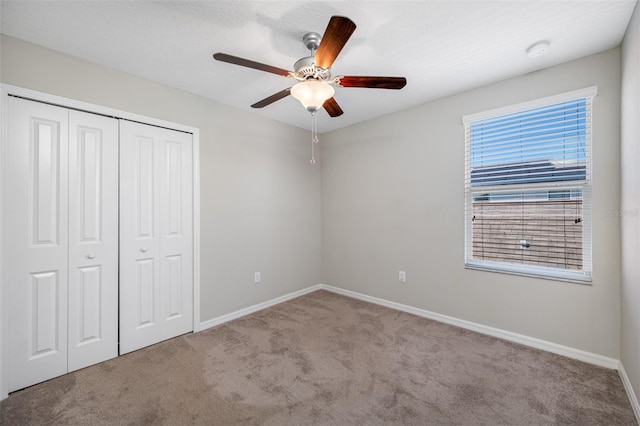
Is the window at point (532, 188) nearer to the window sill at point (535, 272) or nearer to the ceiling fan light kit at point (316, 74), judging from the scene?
the window sill at point (535, 272)

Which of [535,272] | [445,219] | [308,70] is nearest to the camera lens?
[308,70]

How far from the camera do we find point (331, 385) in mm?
1996

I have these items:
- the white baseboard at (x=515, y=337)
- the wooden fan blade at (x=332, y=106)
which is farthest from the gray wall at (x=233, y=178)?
the white baseboard at (x=515, y=337)

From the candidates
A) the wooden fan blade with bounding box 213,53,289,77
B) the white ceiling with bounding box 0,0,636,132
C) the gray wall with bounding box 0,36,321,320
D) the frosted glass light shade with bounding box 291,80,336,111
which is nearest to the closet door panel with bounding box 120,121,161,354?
the gray wall with bounding box 0,36,321,320

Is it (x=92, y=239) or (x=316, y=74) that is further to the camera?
(x=92, y=239)

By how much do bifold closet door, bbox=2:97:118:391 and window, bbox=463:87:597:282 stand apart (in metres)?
3.49

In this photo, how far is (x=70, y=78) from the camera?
7.19 ft

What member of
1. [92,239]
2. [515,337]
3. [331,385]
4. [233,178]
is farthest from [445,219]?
[92,239]

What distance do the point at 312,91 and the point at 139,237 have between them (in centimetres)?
208

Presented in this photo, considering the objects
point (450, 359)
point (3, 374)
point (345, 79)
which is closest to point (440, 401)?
point (450, 359)

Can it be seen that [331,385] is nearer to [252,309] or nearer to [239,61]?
[252,309]

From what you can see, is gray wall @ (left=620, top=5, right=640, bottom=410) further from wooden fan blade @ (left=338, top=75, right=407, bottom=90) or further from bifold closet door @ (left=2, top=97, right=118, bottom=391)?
bifold closet door @ (left=2, top=97, right=118, bottom=391)

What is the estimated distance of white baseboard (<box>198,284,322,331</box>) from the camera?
3.02m

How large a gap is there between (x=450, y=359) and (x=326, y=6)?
282 cm
